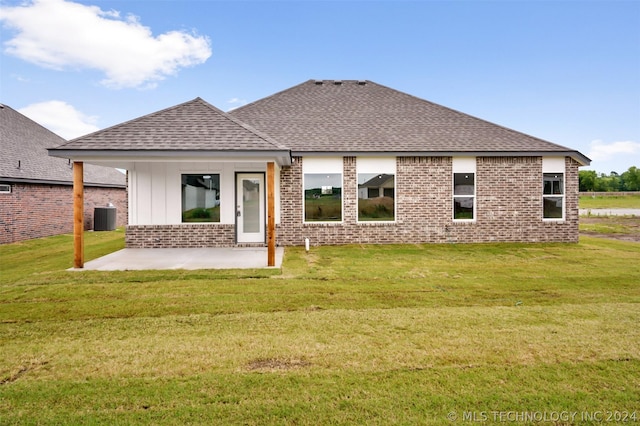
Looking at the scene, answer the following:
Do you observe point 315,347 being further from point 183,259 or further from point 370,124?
point 370,124

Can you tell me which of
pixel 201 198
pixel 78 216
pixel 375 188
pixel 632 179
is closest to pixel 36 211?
pixel 201 198

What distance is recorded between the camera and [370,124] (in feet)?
42.8

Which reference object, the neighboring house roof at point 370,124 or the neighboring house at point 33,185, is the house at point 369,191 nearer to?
the neighboring house roof at point 370,124

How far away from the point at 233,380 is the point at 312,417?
913 millimetres

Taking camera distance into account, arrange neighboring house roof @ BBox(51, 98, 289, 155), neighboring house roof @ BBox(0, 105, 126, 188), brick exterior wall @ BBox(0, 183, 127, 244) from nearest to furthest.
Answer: neighboring house roof @ BBox(51, 98, 289, 155) < brick exterior wall @ BBox(0, 183, 127, 244) < neighboring house roof @ BBox(0, 105, 126, 188)

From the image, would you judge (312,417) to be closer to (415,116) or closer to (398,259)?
(398,259)

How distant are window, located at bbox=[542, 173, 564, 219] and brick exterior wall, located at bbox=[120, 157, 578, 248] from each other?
0.20m

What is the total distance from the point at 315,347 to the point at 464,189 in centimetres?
1007

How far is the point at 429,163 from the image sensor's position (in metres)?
11.9

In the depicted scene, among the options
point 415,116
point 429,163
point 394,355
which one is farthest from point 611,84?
point 394,355

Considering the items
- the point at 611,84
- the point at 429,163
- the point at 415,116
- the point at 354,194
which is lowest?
the point at 354,194

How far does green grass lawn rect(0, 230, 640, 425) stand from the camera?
2664 millimetres

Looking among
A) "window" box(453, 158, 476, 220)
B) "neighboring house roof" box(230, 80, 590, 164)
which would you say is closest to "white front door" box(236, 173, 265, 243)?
"neighboring house roof" box(230, 80, 590, 164)

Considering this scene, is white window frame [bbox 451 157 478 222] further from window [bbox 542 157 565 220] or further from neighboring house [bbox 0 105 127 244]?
neighboring house [bbox 0 105 127 244]
